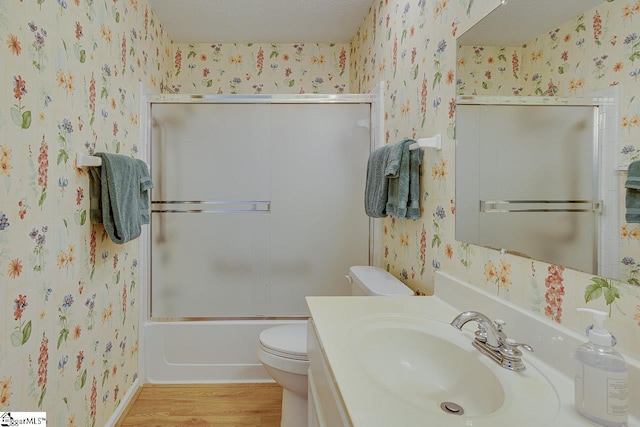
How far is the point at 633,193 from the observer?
644 millimetres

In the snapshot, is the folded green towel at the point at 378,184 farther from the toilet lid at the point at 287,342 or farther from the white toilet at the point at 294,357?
the toilet lid at the point at 287,342

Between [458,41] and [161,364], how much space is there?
2371 millimetres

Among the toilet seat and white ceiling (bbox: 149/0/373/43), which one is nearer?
the toilet seat

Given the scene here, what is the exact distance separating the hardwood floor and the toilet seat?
465 mm

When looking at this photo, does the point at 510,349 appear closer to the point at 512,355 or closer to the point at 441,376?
the point at 512,355

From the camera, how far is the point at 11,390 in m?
1.08

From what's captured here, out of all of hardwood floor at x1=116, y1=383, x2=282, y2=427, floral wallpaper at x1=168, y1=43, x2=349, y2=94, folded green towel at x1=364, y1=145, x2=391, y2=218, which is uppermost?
floral wallpaper at x1=168, y1=43, x2=349, y2=94

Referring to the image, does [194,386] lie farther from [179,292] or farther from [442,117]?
[442,117]

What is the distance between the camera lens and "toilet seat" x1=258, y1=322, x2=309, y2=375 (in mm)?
1586

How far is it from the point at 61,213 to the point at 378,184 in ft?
4.34

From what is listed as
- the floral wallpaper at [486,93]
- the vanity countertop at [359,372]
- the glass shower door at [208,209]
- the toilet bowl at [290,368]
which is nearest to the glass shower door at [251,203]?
the glass shower door at [208,209]

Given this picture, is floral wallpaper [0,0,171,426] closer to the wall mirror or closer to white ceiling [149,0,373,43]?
white ceiling [149,0,373,43]

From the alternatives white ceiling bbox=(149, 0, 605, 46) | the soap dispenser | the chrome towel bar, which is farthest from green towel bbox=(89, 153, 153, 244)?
the soap dispenser

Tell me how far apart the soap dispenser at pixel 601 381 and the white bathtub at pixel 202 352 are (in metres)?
1.95
